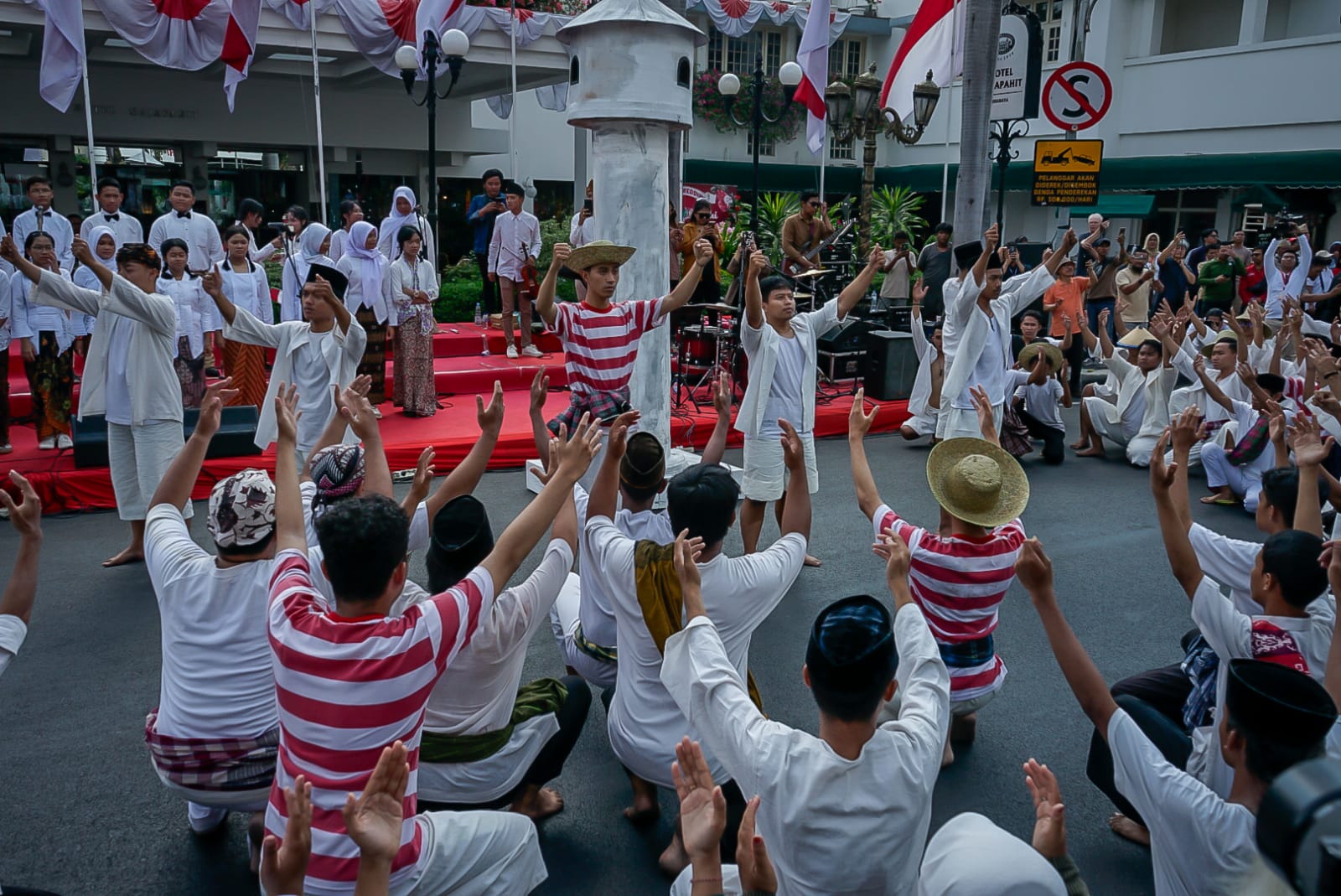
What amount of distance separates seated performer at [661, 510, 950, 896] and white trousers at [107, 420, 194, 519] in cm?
491

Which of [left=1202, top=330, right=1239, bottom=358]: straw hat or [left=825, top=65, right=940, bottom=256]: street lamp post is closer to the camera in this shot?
[left=1202, top=330, right=1239, bottom=358]: straw hat

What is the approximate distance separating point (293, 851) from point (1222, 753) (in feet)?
6.29

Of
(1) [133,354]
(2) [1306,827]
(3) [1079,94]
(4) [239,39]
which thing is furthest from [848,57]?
(2) [1306,827]

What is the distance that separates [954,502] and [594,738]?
5.74 ft

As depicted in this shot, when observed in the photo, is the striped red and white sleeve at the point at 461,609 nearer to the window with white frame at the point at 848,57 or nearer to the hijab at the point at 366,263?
the hijab at the point at 366,263

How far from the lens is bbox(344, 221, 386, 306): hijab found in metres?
9.52

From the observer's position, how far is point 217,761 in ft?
9.77

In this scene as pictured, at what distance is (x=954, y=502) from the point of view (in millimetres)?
3721

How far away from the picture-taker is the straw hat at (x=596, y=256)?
5918 millimetres

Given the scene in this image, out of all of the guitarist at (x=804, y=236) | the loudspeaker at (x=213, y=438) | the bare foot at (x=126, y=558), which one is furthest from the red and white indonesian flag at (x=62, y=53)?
the guitarist at (x=804, y=236)

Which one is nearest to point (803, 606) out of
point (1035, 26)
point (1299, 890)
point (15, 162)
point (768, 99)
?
point (1299, 890)

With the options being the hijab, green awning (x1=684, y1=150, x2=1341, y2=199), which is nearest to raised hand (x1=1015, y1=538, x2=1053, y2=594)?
the hijab

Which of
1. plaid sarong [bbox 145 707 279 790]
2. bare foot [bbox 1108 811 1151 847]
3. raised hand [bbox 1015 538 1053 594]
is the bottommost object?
bare foot [bbox 1108 811 1151 847]

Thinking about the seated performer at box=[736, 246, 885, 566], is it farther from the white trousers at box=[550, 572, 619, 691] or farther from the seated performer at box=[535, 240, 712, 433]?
the white trousers at box=[550, 572, 619, 691]
